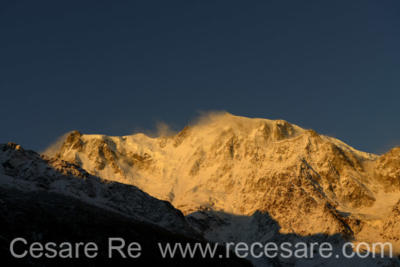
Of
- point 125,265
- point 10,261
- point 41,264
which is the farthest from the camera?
point 125,265

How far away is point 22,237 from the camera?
610 feet

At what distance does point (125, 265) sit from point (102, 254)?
280 inches

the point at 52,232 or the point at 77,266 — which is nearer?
the point at 77,266

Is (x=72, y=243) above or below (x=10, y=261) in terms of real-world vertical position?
above

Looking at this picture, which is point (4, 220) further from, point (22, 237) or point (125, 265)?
point (125, 265)

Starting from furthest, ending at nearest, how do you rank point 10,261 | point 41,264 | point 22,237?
point 22,237 < point 41,264 < point 10,261

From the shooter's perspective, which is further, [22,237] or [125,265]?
[125,265]

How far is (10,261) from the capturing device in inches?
6093

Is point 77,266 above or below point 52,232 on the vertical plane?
below

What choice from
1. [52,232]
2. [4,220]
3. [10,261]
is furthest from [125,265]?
[10,261]

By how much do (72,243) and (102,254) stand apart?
8.81 meters

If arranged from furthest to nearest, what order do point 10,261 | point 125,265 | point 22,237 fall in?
1. point 125,265
2. point 22,237
3. point 10,261

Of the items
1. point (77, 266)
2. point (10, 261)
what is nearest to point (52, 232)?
point (77, 266)

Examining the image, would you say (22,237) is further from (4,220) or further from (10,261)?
(10,261)
